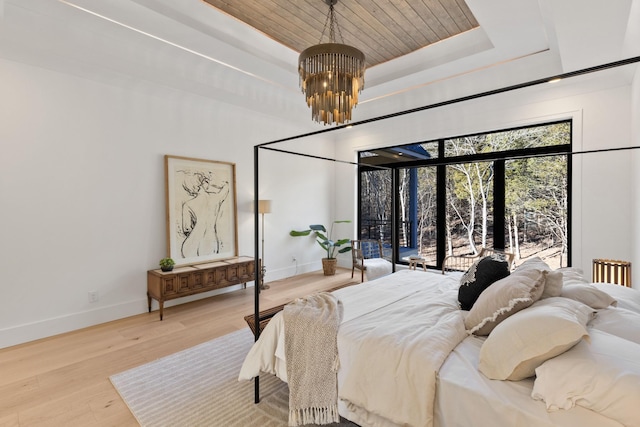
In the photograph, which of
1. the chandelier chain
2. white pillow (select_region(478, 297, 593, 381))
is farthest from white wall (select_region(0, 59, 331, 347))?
white pillow (select_region(478, 297, 593, 381))

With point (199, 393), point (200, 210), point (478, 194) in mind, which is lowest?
point (199, 393)

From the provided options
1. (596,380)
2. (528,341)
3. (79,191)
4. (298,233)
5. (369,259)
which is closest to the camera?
(596,380)

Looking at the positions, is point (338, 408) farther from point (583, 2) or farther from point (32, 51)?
point (32, 51)

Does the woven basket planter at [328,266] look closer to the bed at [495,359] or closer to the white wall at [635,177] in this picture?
the bed at [495,359]

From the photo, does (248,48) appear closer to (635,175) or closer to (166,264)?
(166,264)

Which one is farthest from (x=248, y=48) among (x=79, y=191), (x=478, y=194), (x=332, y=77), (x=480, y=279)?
(x=478, y=194)

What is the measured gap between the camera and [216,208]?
183 inches

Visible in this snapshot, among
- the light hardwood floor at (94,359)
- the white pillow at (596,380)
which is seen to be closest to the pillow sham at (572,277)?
the white pillow at (596,380)

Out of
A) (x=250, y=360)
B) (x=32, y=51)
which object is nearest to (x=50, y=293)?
(x=32, y=51)

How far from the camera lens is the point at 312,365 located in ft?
5.87

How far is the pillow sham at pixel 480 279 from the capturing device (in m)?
2.11

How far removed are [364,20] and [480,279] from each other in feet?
8.37

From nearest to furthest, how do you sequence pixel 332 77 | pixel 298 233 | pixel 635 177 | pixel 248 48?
pixel 332 77 → pixel 635 177 → pixel 248 48 → pixel 298 233

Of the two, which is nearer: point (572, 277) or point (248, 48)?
point (572, 277)
